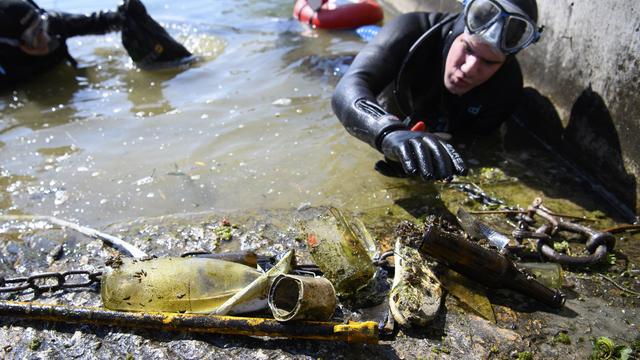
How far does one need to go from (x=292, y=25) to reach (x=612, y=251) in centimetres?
607

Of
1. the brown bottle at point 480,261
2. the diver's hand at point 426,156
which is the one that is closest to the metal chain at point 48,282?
the brown bottle at point 480,261

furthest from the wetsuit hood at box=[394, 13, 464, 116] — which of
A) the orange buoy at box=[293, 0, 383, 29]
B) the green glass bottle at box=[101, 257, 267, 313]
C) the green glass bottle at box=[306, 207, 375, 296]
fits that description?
the orange buoy at box=[293, 0, 383, 29]

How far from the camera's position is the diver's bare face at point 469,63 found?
3.40 metres

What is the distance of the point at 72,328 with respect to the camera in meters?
2.03

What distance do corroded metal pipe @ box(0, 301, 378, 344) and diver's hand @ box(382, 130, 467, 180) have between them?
1.11 m

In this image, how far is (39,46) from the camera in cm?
548

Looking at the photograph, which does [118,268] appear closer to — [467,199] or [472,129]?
[467,199]

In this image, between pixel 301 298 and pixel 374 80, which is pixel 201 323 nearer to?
pixel 301 298

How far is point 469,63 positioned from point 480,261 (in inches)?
71.2

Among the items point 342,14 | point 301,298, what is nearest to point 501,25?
point 301,298

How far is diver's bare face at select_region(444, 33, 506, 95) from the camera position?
340cm

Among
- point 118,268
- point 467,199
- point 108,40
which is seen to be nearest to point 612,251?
point 467,199

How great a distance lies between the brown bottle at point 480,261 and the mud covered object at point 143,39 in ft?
15.9

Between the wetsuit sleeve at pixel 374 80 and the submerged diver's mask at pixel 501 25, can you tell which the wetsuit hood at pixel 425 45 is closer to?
the wetsuit sleeve at pixel 374 80
